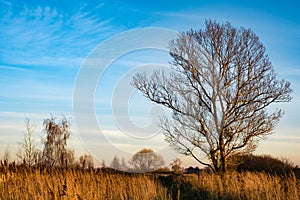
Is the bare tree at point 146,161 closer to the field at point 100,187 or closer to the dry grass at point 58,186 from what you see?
the field at point 100,187

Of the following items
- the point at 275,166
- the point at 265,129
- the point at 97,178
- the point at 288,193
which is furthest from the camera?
the point at 275,166

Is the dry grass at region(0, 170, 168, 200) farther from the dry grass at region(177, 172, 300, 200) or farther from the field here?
the dry grass at region(177, 172, 300, 200)

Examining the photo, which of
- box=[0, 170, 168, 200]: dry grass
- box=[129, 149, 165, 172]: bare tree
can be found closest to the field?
box=[0, 170, 168, 200]: dry grass

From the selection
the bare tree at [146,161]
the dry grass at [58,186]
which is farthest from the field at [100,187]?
the bare tree at [146,161]

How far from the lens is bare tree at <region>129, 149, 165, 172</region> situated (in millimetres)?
22797

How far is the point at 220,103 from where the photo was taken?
1880 centimetres

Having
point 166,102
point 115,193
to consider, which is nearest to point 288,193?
point 115,193

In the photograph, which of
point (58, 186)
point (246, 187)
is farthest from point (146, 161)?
point (58, 186)

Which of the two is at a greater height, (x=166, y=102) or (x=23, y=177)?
(x=166, y=102)

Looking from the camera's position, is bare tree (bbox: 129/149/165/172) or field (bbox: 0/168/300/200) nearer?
field (bbox: 0/168/300/200)

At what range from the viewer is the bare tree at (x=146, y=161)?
22797mm

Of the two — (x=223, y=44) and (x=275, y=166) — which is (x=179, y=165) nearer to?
(x=275, y=166)

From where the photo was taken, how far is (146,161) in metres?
23.5

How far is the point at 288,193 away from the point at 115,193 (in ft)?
15.2
